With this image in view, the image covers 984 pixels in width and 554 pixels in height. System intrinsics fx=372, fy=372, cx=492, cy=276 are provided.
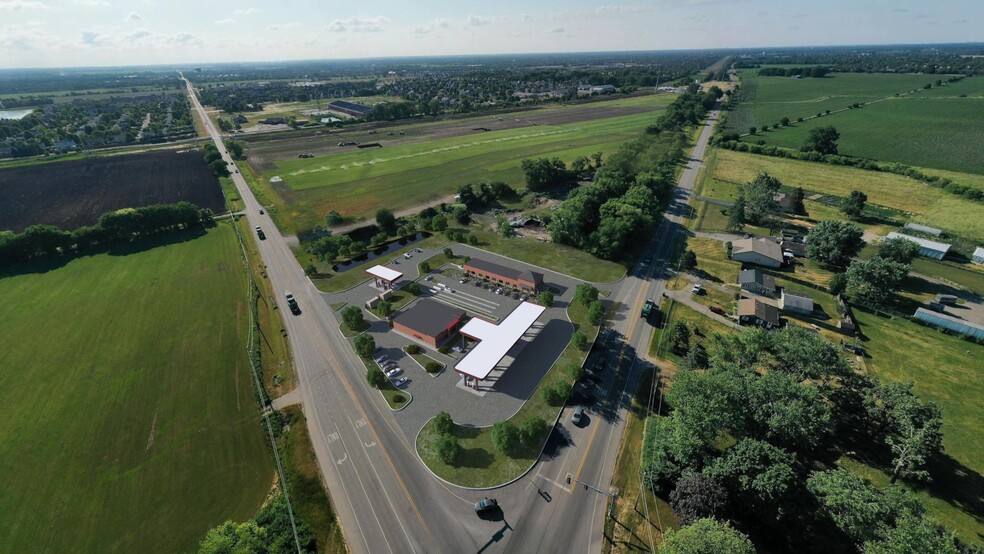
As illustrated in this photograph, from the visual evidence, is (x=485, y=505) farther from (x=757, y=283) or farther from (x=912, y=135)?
(x=912, y=135)

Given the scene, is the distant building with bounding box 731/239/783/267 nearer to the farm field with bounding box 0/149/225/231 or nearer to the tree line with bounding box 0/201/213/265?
the tree line with bounding box 0/201/213/265

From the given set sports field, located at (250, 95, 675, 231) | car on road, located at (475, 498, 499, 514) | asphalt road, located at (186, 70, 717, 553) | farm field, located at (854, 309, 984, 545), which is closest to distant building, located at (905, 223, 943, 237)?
farm field, located at (854, 309, 984, 545)

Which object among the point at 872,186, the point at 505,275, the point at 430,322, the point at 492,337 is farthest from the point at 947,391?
the point at 872,186

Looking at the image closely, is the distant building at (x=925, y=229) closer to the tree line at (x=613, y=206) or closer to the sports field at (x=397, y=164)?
the tree line at (x=613, y=206)

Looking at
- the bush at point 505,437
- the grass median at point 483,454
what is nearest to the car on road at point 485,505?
the grass median at point 483,454

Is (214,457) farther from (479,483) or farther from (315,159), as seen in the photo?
(315,159)
